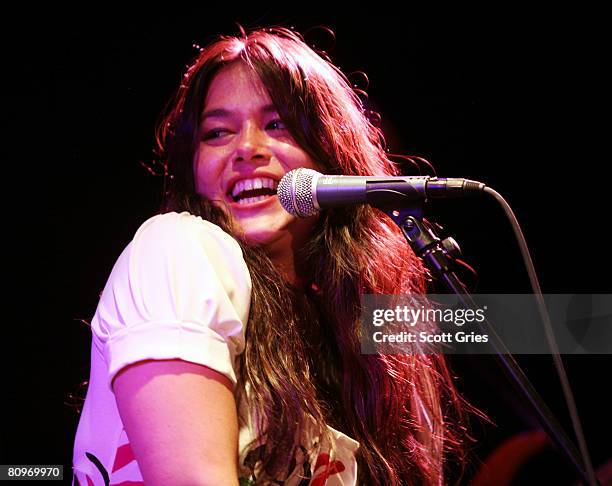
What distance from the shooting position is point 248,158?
1.46m

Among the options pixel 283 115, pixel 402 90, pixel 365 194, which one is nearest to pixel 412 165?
pixel 402 90

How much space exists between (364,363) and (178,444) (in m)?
0.65

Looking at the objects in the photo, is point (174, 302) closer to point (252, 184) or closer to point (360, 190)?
point (360, 190)

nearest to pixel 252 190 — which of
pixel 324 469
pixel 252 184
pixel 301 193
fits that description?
pixel 252 184

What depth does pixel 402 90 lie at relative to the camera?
2.05m

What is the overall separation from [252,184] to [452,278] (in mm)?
581

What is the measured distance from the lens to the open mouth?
4.76 feet

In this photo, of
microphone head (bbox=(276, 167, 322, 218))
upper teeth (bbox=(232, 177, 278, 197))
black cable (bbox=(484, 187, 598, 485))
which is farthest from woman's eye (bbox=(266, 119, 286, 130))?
black cable (bbox=(484, 187, 598, 485))

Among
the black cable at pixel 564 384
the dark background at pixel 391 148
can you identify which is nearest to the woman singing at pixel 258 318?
the dark background at pixel 391 148

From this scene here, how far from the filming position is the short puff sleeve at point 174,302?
0.96 meters

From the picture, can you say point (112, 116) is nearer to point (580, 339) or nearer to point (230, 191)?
point (230, 191)

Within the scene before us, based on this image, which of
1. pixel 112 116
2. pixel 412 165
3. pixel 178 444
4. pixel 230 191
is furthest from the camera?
pixel 412 165

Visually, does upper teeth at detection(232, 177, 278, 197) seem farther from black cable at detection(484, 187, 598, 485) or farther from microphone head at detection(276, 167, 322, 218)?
black cable at detection(484, 187, 598, 485)

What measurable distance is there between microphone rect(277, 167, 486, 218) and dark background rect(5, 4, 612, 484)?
885 millimetres
